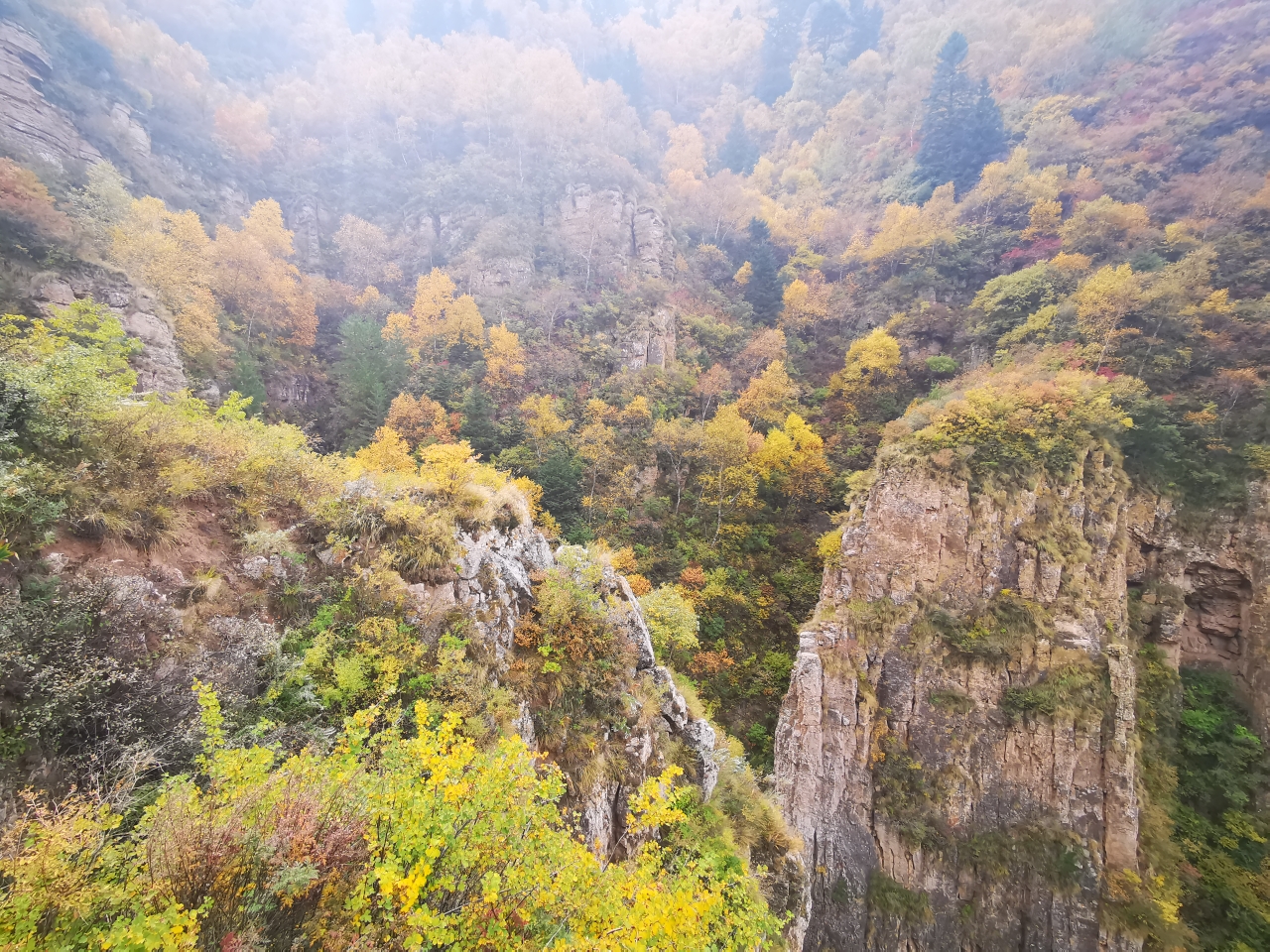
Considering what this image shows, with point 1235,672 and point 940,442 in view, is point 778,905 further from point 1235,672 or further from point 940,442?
point 1235,672

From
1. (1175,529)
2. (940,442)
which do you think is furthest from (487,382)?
(1175,529)

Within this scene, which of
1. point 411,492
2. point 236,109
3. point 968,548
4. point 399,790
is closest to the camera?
point 399,790

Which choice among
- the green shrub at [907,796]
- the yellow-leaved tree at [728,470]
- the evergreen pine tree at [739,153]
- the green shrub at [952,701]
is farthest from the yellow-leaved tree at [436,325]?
the evergreen pine tree at [739,153]

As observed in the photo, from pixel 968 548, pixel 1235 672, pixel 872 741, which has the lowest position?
pixel 872 741

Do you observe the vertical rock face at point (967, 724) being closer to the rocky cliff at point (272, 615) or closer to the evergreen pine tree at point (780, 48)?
the rocky cliff at point (272, 615)

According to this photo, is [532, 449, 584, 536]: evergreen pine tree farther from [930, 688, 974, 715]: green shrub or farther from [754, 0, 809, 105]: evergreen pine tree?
[754, 0, 809, 105]: evergreen pine tree

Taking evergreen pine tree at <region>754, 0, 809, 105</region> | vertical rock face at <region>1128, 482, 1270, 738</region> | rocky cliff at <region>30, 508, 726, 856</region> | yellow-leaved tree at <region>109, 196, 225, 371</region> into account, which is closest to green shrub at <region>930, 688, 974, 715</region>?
vertical rock face at <region>1128, 482, 1270, 738</region>

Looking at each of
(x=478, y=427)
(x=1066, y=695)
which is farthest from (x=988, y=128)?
(x=478, y=427)
